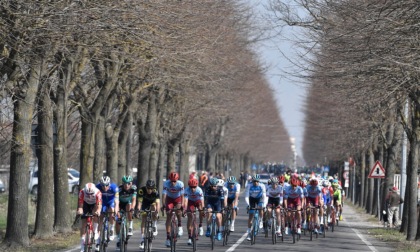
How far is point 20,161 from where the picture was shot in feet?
78.9

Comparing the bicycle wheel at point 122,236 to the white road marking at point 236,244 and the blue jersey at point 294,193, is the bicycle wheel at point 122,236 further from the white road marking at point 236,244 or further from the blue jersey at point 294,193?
the blue jersey at point 294,193

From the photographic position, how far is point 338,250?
2795cm

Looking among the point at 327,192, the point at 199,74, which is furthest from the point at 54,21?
the point at 327,192

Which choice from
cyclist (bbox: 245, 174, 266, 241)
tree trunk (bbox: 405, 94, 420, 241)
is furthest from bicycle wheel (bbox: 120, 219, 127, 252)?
tree trunk (bbox: 405, 94, 420, 241)

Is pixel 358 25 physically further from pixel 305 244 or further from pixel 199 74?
pixel 199 74

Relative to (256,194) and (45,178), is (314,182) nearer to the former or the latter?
(256,194)

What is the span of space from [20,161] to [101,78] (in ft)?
24.2

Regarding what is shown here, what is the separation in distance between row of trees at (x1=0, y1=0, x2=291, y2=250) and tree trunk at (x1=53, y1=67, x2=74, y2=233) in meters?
0.03

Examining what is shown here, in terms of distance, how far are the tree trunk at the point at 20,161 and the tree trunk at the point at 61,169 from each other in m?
4.72

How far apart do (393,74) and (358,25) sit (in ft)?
10.8

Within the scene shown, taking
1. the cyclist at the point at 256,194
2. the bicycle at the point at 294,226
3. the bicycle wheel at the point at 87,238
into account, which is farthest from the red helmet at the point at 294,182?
the bicycle wheel at the point at 87,238

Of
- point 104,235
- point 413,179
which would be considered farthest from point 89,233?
point 413,179

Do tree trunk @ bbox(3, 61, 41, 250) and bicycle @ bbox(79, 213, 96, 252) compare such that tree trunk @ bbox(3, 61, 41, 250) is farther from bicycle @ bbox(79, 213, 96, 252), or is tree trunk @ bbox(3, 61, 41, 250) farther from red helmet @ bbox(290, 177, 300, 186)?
red helmet @ bbox(290, 177, 300, 186)

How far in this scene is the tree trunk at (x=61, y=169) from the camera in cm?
2894
